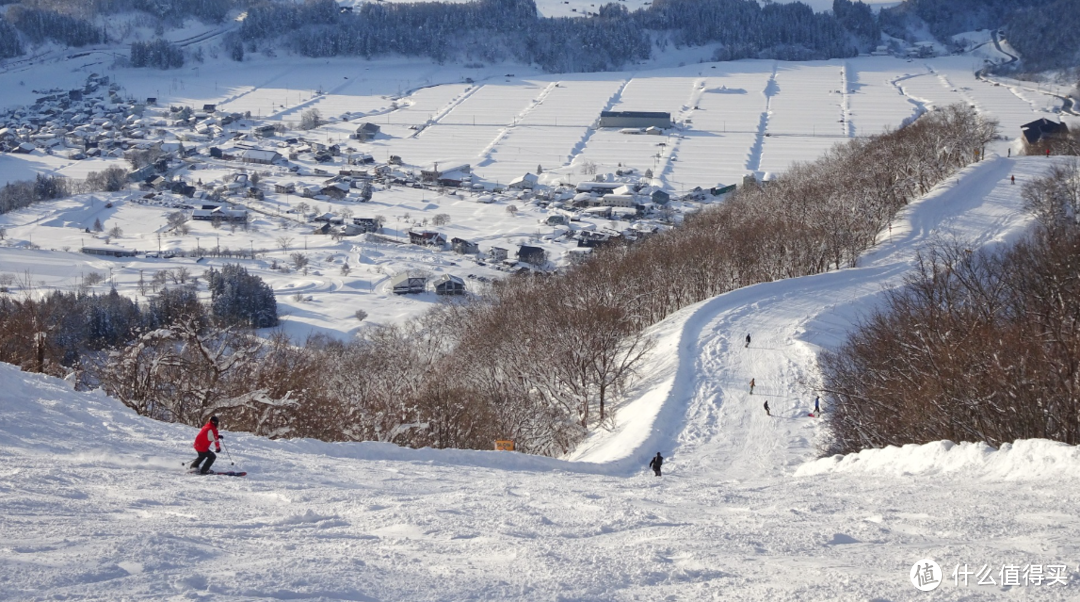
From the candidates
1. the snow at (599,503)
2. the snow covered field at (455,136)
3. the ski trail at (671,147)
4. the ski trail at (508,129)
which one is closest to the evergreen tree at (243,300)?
the snow covered field at (455,136)

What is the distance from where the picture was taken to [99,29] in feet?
433

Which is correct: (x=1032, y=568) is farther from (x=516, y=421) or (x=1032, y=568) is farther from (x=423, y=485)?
(x=516, y=421)

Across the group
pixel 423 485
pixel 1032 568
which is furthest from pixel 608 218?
pixel 1032 568

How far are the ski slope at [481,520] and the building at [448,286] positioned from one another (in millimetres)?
27101

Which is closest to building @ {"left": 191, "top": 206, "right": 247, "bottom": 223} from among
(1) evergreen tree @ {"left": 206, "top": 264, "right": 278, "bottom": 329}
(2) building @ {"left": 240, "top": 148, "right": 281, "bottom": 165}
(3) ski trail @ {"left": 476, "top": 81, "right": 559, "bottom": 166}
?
(1) evergreen tree @ {"left": 206, "top": 264, "right": 278, "bottom": 329}

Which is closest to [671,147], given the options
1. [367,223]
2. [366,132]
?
[366,132]

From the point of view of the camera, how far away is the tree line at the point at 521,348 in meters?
18.2

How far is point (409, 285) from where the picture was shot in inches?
1718

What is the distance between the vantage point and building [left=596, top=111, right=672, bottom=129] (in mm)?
88125

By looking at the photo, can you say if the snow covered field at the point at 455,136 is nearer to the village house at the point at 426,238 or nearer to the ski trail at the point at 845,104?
the ski trail at the point at 845,104

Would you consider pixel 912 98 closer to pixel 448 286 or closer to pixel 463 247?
pixel 463 247

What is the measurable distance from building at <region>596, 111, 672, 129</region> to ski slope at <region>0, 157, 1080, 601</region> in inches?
2904

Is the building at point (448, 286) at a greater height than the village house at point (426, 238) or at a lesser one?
lesser

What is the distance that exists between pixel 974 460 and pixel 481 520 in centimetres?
625
